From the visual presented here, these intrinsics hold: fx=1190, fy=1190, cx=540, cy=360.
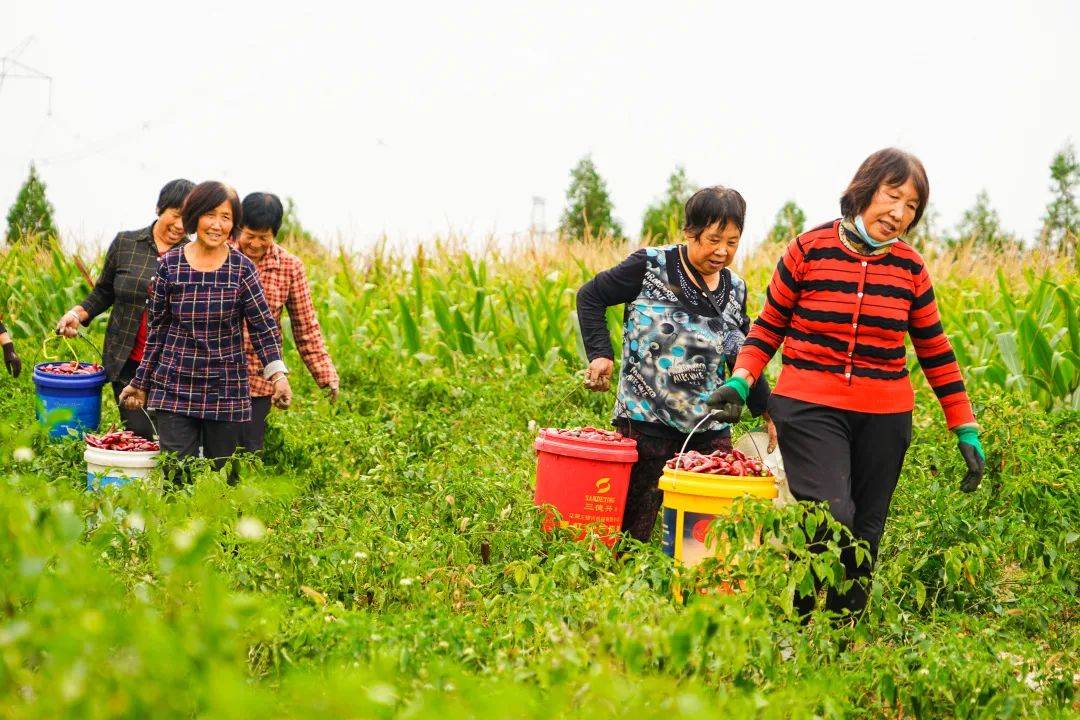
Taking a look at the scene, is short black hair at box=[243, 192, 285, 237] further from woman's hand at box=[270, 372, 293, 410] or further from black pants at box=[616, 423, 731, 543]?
black pants at box=[616, 423, 731, 543]

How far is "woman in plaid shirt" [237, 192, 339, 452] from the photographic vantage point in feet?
17.7

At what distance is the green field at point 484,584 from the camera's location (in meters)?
1.62

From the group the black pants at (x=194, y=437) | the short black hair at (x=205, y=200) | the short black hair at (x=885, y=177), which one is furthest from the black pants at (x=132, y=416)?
the short black hair at (x=885, y=177)

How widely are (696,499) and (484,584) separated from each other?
760 mm

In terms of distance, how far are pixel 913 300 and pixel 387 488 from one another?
2653mm

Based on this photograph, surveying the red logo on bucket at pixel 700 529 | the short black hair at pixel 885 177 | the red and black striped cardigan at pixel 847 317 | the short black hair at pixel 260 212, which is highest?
the short black hair at pixel 885 177

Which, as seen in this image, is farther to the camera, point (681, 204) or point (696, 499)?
point (681, 204)

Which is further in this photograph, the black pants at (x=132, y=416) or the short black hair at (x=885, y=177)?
the black pants at (x=132, y=416)

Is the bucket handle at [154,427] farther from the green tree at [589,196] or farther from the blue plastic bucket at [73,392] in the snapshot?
the green tree at [589,196]

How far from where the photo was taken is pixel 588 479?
170 inches

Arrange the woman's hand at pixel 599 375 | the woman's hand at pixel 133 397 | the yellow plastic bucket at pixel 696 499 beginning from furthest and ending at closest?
the woman's hand at pixel 133 397, the woman's hand at pixel 599 375, the yellow plastic bucket at pixel 696 499

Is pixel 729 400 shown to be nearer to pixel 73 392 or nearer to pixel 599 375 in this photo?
pixel 599 375

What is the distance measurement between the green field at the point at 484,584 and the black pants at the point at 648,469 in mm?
418

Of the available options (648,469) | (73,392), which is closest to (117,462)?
(73,392)
